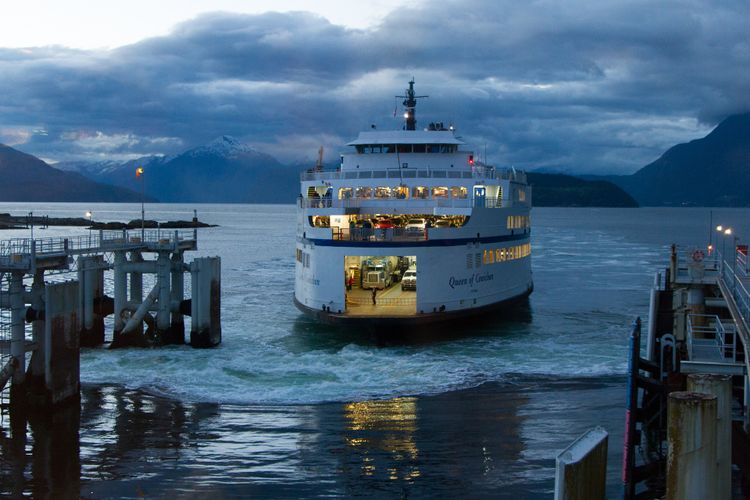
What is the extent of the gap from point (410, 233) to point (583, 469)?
1970cm

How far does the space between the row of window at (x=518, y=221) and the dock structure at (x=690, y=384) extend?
1220 centimetres

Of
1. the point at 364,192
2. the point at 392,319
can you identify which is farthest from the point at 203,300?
the point at 364,192

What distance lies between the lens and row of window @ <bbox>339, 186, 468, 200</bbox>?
35.2 meters

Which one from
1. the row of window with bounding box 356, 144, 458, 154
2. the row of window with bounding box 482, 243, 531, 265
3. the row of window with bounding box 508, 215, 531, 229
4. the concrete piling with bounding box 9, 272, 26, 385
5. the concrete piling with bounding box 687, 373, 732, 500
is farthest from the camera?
the row of window with bounding box 356, 144, 458, 154

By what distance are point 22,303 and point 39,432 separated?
368cm

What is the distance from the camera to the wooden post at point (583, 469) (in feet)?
36.5

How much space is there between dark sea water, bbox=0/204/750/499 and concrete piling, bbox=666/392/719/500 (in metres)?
5.55

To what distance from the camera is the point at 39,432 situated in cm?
2009

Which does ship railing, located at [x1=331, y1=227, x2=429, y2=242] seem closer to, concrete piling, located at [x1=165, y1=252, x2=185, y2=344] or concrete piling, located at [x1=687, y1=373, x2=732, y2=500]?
concrete piling, located at [x1=165, y1=252, x2=185, y2=344]

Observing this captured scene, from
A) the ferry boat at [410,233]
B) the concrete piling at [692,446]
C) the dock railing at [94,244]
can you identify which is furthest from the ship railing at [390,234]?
the concrete piling at [692,446]

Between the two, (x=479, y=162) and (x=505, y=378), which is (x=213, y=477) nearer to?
(x=505, y=378)

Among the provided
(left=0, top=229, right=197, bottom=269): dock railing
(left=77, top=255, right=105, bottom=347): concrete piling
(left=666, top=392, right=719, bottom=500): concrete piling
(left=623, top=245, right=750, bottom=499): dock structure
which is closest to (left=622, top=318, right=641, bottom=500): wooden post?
(left=623, top=245, right=750, bottom=499): dock structure

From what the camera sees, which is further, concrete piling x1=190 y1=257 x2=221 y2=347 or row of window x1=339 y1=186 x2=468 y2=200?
row of window x1=339 y1=186 x2=468 y2=200

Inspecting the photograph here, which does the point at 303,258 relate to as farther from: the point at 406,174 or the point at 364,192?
the point at 406,174
